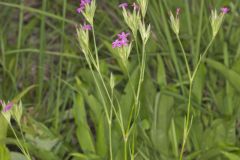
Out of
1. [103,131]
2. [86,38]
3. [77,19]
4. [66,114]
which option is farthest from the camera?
[77,19]

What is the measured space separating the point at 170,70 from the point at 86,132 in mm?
473

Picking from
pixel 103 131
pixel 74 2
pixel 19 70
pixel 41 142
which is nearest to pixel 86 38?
pixel 103 131

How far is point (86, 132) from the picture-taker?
1.36 m

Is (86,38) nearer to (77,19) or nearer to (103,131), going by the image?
(103,131)

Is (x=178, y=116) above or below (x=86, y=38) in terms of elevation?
below

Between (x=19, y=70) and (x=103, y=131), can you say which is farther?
(x=19, y=70)

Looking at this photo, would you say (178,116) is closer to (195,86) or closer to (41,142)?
(195,86)

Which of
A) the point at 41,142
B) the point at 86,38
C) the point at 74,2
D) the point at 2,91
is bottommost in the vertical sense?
the point at 41,142

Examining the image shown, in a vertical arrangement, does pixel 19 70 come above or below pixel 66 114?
above

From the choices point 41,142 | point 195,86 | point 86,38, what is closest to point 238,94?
point 195,86

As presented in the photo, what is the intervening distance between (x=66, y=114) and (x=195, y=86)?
0.38 metres

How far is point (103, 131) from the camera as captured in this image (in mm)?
1321

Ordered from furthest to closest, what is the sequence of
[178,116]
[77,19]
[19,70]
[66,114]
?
1. [77,19]
2. [19,70]
3. [66,114]
4. [178,116]

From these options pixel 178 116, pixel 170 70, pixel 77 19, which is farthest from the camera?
pixel 77 19
